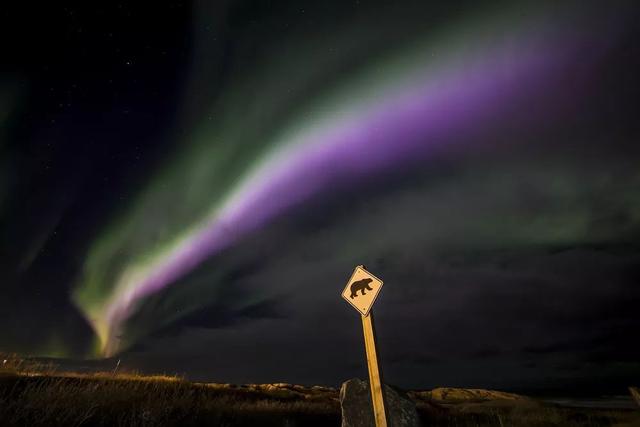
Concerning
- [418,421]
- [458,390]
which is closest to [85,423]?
[418,421]

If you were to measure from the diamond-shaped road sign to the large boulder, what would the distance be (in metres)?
9.51

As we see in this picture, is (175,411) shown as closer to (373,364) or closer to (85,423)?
(85,423)

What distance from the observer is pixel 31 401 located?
8.33 meters

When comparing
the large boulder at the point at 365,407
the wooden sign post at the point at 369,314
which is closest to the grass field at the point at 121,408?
the large boulder at the point at 365,407

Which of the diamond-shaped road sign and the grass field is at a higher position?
the diamond-shaped road sign

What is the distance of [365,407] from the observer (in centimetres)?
1438

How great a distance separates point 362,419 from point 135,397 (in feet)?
25.8

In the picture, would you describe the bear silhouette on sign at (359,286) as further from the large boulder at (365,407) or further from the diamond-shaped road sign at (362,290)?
the large boulder at (365,407)

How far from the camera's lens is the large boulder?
14.1m

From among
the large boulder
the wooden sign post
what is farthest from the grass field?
the wooden sign post

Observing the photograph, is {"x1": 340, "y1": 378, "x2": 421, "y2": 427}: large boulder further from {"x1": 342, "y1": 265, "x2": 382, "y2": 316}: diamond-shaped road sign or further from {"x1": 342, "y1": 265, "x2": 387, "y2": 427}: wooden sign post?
{"x1": 342, "y1": 265, "x2": 382, "y2": 316}: diamond-shaped road sign

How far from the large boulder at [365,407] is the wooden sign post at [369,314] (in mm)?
9167

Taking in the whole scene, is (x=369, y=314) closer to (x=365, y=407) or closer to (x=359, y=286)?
(x=359, y=286)

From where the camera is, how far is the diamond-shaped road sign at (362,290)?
6.11 m
